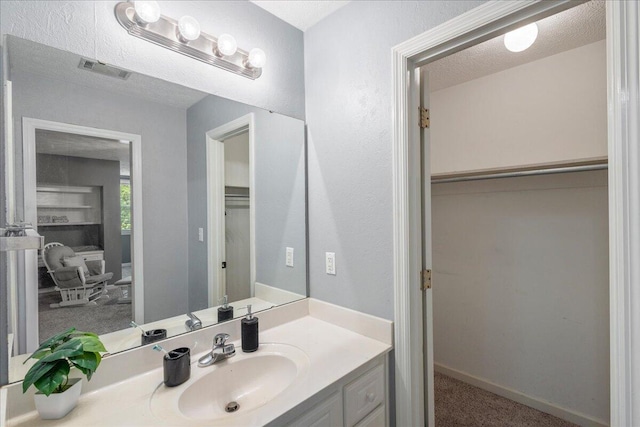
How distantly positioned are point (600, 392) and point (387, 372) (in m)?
1.58

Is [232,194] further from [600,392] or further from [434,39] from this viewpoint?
[600,392]

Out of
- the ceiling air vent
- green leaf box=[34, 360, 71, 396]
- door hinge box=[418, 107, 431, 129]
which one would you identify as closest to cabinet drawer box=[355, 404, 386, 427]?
green leaf box=[34, 360, 71, 396]

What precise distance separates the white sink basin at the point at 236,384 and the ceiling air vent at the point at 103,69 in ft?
3.77

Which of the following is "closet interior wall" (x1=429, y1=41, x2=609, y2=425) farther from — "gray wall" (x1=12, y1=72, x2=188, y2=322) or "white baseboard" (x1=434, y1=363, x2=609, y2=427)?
"gray wall" (x1=12, y1=72, x2=188, y2=322)

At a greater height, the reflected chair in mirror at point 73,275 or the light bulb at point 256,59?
the light bulb at point 256,59

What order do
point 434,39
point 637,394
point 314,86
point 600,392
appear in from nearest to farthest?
point 637,394
point 434,39
point 314,86
point 600,392

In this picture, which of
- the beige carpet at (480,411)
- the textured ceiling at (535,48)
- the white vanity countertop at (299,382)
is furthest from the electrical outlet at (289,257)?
the beige carpet at (480,411)

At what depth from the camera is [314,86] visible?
1688mm

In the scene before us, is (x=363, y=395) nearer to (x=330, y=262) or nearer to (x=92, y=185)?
(x=330, y=262)

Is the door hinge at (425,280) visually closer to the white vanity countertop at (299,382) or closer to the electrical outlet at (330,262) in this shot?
the white vanity countertop at (299,382)

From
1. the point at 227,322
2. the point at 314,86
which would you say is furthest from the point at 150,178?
the point at 314,86

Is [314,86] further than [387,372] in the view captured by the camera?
Yes

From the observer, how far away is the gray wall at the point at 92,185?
96 cm

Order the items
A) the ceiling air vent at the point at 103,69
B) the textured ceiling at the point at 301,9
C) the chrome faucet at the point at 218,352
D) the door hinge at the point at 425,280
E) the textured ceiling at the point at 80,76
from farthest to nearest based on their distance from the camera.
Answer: the textured ceiling at the point at 301,9 → the door hinge at the point at 425,280 → the chrome faucet at the point at 218,352 → the ceiling air vent at the point at 103,69 → the textured ceiling at the point at 80,76
